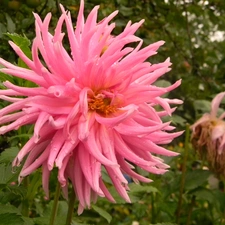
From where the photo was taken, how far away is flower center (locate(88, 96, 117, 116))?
2.72 feet

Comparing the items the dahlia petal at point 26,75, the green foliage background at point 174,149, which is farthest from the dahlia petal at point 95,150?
the green foliage background at point 174,149

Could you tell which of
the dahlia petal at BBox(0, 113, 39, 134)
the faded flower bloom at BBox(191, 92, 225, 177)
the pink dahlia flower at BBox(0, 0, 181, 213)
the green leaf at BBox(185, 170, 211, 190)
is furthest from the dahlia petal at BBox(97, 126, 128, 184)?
the green leaf at BBox(185, 170, 211, 190)

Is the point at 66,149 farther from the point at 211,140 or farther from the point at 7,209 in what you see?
the point at 211,140

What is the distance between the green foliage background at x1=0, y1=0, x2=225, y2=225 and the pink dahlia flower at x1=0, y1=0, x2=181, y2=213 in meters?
0.19

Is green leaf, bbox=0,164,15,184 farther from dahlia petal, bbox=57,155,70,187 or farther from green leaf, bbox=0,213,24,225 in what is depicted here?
dahlia petal, bbox=57,155,70,187

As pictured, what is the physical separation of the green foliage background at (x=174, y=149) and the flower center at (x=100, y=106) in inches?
8.2

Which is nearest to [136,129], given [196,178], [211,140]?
[211,140]

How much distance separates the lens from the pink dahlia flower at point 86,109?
75cm

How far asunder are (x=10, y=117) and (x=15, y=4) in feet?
2.97

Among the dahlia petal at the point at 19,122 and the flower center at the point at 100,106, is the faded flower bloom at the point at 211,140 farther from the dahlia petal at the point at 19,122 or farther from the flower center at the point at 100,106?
the dahlia petal at the point at 19,122

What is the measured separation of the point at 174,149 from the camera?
2.31 m

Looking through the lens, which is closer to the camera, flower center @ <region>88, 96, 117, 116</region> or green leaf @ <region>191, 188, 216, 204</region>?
flower center @ <region>88, 96, 117, 116</region>

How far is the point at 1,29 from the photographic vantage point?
4.47 feet

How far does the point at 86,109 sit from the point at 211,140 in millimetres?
775
